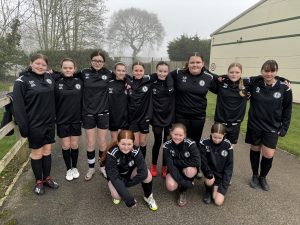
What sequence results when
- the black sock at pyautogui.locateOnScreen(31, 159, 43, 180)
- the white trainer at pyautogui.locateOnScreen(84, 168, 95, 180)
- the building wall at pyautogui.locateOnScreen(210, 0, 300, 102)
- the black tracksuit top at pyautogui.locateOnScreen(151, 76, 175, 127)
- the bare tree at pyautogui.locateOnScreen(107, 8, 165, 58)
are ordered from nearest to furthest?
the black sock at pyautogui.locateOnScreen(31, 159, 43, 180), the black tracksuit top at pyautogui.locateOnScreen(151, 76, 175, 127), the white trainer at pyautogui.locateOnScreen(84, 168, 95, 180), the building wall at pyautogui.locateOnScreen(210, 0, 300, 102), the bare tree at pyautogui.locateOnScreen(107, 8, 165, 58)

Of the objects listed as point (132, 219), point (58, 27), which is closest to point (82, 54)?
point (58, 27)

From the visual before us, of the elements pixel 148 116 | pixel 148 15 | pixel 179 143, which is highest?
pixel 148 15

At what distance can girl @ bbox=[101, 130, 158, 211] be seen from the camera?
373cm

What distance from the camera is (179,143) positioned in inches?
162

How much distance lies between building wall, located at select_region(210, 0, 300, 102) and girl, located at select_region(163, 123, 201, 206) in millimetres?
11776

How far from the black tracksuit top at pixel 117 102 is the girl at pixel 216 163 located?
1.40 meters

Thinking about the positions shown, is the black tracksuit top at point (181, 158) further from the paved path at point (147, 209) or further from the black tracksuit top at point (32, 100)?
the black tracksuit top at point (32, 100)

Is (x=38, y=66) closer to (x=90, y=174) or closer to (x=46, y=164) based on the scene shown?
(x=46, y=164)

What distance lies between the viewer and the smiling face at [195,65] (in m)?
4.34

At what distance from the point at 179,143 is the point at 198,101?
0.83 m

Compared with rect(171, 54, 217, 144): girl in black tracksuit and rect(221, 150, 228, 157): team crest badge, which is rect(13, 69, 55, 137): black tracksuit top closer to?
rect(171, 54, 217, 144): girl in black tracksuit

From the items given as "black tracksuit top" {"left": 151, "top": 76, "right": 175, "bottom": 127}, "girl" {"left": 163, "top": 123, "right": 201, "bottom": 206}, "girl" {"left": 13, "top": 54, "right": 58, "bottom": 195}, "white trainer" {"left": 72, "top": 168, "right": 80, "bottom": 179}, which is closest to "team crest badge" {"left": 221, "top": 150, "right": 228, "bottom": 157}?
"girl" {"left": 163, "top": 123, "right": 201, "bottom": 206}

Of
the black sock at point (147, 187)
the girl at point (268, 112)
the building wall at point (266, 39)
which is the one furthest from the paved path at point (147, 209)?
the building wall at point (266, 39)

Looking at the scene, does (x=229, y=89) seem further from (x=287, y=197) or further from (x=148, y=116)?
(x=287, y=197)
